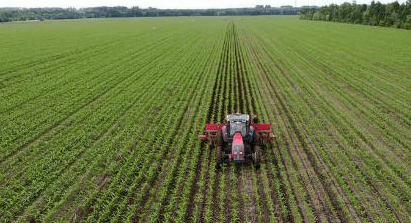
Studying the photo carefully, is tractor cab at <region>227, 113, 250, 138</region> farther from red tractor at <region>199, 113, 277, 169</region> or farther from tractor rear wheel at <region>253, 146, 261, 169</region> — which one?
tractor rear wheel at <region>253, 146, 261, 169</region>

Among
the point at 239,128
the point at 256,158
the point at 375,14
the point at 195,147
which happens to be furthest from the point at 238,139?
the point at 375,14

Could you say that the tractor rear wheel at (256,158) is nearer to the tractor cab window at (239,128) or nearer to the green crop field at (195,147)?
the green crop field at (195,147)

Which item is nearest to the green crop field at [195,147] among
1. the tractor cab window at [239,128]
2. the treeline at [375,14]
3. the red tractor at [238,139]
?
the red tractor at [238,139]

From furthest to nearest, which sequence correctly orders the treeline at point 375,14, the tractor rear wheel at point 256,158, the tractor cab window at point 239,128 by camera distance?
the treeline at point 375,14 < the tractor cab window at point 239,128 < the tractor rear wheel at point 256,158

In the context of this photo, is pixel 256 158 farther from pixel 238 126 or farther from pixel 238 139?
pixel 238 126

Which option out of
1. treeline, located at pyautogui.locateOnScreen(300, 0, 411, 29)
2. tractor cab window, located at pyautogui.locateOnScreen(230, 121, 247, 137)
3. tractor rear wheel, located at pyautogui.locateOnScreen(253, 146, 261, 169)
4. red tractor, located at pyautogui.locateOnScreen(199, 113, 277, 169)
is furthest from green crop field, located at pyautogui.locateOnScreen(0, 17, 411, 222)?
treeline, located at pyautogui.locateOnScreen(300, 0, 411, 29)
